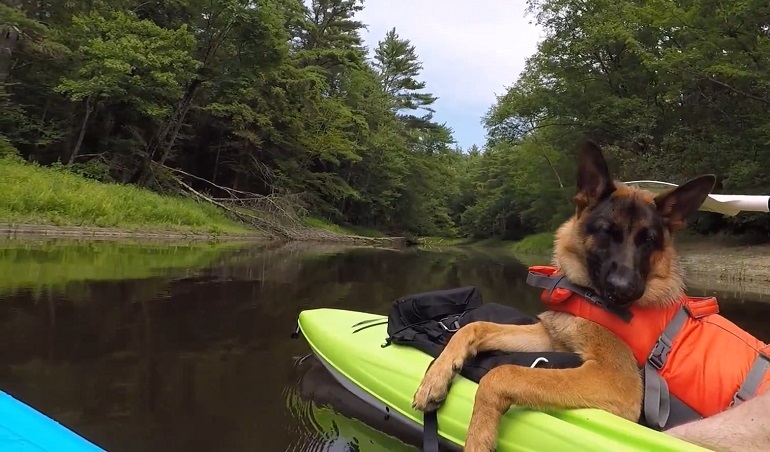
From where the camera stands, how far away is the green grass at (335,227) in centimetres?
2932

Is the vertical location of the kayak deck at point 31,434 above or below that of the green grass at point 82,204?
above

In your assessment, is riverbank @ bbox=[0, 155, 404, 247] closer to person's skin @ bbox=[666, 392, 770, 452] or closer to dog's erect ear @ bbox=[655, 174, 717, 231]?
dog's erect ear @ bbox=[655, 174, 717, 231]

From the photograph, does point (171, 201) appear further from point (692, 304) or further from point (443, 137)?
point (443, 137)

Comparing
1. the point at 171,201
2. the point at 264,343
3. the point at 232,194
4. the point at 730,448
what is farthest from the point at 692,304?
the point at 232,194

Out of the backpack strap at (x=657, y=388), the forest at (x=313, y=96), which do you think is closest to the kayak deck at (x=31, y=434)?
the backpack strap at (x=657, y=388)

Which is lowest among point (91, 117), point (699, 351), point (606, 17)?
point (699, 351)

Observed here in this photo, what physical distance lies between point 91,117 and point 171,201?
6.09 metres

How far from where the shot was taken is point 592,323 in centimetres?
295

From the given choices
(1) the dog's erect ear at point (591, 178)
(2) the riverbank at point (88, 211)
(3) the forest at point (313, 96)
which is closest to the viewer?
(1) the dog's erect ear at point (591, 178)

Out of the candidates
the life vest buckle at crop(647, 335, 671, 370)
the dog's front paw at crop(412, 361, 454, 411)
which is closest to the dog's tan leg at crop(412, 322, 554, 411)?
the dog's front paw at crop(412, 361, 454, 411)

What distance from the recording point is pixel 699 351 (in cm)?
291

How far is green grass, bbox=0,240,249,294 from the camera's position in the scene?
801 centimetres

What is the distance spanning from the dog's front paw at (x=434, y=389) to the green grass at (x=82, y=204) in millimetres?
14771

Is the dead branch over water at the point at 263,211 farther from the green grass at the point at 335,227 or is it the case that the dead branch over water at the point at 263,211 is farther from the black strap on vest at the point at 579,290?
the black strap on vest at the point at 579,290
